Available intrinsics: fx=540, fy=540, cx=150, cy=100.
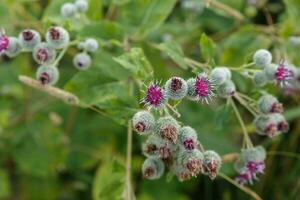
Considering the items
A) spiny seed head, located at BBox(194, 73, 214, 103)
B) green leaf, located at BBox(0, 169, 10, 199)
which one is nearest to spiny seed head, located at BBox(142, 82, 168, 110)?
spiny seed head, located at BBox(194, 73, 214, 103)

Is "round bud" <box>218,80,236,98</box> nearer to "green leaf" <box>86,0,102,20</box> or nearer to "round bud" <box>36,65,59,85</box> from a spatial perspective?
"round bud" <box>36,65,59,85</box>

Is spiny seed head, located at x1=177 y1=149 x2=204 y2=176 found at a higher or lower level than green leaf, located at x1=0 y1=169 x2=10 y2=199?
lower

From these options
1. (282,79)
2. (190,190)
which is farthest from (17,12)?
(282,79)

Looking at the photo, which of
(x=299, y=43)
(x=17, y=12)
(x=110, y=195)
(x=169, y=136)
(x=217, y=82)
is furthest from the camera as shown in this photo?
A: (x=17, y=12)

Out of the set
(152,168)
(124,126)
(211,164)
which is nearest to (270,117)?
(211,164)

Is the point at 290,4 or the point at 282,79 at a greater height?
the point at 290,4

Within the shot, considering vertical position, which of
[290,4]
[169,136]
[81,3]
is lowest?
[169,136]

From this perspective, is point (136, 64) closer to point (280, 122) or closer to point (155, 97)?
point (155, 97)

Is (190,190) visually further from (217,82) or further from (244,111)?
(217,82)
